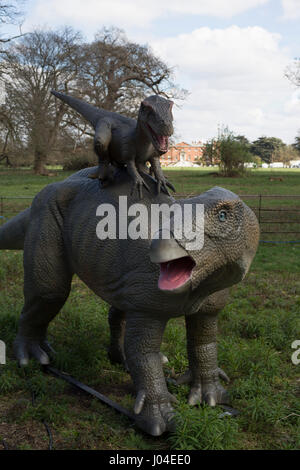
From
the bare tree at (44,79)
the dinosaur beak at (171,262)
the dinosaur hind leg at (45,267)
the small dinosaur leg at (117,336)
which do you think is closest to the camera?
the dinosaur beak at (171,262)

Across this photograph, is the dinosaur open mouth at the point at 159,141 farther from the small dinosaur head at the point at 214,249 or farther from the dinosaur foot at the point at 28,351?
the dinosaur foot at the point at 28,351

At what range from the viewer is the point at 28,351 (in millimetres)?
4207

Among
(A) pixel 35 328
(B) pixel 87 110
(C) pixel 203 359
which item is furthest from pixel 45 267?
(C) pixel 203 359

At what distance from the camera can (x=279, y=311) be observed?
584 centimetres

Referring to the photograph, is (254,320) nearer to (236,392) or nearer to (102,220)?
(236,392)

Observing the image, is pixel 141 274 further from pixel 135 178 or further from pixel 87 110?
pixel 87 110

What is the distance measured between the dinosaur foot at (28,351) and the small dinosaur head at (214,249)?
1.97 metres

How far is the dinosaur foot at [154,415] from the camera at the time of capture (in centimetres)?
296

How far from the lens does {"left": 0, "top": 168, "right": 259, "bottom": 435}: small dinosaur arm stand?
2562 mm

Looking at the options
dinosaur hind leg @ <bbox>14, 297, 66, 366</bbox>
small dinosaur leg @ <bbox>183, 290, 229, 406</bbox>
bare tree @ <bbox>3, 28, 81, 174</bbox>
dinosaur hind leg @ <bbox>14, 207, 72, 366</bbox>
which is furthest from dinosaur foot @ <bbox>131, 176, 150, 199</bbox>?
bare tree @ <bbox>3, 28, 81, 174</bbox>

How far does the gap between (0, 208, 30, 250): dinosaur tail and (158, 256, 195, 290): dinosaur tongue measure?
204 cm

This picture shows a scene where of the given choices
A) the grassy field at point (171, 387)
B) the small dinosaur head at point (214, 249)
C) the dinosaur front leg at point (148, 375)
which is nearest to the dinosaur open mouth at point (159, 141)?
the small dinosaur head at point (214, 249)

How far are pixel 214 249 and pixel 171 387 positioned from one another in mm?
1554

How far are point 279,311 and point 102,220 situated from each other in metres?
3.25
